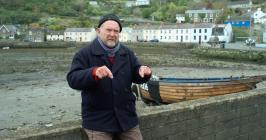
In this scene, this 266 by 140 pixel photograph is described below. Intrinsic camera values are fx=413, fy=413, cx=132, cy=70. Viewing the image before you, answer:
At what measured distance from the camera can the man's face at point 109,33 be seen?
3359 mm

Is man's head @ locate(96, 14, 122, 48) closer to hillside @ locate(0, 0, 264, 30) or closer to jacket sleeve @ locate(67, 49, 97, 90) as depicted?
jacket sleeve @ locate(67, 49, 97, 90)

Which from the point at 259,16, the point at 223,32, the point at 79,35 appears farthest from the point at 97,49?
the point at 259,16

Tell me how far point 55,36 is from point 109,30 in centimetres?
11383

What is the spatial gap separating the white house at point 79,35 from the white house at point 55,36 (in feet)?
4.54

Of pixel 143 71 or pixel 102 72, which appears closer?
pixel 102 72

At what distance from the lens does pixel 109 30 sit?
3.36m

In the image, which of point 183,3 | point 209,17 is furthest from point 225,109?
point 183,3

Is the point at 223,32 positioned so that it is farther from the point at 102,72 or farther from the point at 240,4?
the point at 102,72

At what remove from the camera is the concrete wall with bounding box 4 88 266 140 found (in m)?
3.80

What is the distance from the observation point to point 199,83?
41.2 feet

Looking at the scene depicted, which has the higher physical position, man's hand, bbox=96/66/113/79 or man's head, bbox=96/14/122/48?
man's head, bbox=96/14/122/48

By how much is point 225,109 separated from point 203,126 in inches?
18.1

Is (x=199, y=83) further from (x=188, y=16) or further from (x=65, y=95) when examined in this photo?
(x=188, y=16)

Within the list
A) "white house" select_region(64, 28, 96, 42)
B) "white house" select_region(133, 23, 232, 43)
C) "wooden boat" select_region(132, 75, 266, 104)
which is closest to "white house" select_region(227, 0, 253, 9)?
"white house" select_region(133, 23, 232, 43)
